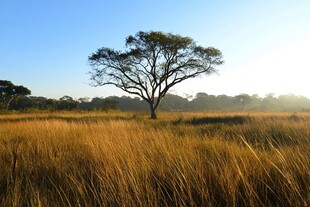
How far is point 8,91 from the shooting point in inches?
1617

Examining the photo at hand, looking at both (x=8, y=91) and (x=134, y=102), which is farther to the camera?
(x=134, y=102)

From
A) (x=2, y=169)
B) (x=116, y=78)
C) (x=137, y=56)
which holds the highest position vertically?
(x=137, y=56)

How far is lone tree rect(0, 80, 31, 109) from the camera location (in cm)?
4059

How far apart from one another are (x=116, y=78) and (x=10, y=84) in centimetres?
1807

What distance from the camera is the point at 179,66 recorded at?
3014 centimetres

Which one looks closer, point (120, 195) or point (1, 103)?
point (120, 195)

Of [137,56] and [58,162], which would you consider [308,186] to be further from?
[137,56]

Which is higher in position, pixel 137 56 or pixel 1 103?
pixel 137 56

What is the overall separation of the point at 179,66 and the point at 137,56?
437 centimetres

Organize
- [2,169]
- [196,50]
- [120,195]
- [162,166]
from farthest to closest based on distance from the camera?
[196,50] < [2,169] < [162,166] < [120,195]

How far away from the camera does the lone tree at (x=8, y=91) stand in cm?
4059

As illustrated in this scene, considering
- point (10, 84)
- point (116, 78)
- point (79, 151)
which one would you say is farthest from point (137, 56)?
point (79, 151)

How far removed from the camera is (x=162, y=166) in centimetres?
331

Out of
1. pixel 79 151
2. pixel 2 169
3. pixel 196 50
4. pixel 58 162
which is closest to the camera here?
pixel 2 169
